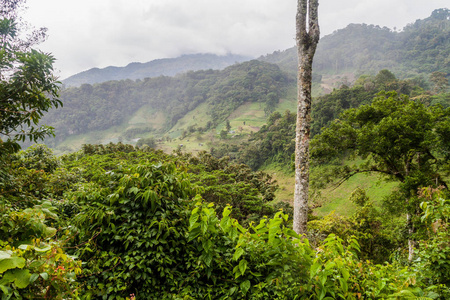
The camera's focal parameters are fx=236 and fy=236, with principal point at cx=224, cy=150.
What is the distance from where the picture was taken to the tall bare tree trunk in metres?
5.80

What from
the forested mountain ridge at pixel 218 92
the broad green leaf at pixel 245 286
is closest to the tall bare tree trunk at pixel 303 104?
the broad green leaf at pixel 245 286

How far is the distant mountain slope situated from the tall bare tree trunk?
103 meters

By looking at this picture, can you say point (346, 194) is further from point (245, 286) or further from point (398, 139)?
point (245, 286)

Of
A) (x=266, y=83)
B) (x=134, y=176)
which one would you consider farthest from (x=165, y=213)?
(x=266, y=83)

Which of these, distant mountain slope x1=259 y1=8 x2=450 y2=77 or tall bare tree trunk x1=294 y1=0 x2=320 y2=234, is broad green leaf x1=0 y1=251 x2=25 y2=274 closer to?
tall bare tree trunk x1=294 y1=0 x2=320 y2=234

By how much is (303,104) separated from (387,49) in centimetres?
16347

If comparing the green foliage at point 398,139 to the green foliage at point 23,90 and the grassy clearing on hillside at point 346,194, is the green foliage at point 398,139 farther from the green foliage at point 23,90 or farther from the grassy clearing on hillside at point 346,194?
the grassy clearing on hillside at point 346,194

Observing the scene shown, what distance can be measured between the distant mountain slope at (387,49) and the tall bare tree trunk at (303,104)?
103 metres

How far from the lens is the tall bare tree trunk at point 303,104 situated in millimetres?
5801

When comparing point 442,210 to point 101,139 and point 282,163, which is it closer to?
point 282,163

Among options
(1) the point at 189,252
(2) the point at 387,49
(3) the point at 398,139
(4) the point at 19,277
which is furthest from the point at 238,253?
(2) the point at 387,49

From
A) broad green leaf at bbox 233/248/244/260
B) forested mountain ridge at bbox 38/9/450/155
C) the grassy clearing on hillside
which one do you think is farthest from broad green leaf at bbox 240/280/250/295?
forested mountain ridge at bbox 38/9/450/155

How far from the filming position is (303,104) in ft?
19.8

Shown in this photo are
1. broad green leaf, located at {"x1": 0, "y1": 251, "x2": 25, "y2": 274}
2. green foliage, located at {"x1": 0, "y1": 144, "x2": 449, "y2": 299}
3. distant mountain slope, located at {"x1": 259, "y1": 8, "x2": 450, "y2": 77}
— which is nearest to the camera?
broad green leaf, located at {"x1": 0, "y1": 251, "x2": 25, "y2": 274}
